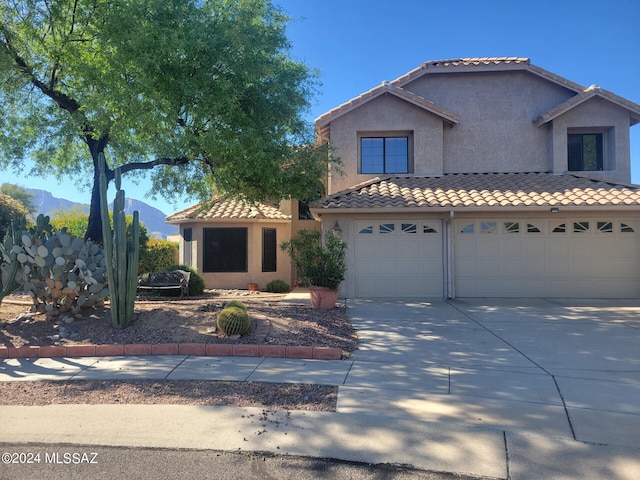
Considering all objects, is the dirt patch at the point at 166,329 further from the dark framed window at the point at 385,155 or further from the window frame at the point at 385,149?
the dark framed window at the point at 385,155

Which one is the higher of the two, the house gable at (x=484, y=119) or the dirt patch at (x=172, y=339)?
the house gable at (x=484, y=119)

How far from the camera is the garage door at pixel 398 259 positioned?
13.5m

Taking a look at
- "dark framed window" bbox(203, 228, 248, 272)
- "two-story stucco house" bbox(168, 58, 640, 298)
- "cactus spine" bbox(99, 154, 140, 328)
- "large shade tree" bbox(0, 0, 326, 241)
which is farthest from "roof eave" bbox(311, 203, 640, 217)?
"cactus spine" bbox(99, 154, 140, 328)

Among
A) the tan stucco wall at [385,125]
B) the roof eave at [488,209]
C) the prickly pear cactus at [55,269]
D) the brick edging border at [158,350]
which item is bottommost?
the brick edging border at [158,350]

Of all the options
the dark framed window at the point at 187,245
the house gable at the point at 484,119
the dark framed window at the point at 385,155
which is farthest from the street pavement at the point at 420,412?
the dark framed window at the point at 187,245

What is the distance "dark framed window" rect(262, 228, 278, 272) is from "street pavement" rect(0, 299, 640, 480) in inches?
394

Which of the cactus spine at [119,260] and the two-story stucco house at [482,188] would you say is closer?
the cactus spine at [119,260]

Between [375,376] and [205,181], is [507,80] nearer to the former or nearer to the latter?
[205,181]

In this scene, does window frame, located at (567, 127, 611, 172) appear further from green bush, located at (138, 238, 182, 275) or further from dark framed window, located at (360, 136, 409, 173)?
green bush, located at (138, 238, 182, 275)

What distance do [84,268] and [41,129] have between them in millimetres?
4883

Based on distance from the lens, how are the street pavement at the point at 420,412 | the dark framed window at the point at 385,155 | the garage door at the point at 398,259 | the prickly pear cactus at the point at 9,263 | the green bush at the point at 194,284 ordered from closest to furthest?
the street pavement at the point at 420,412 < the prickly pear cactus at the point at 9,263 < the garage door at the point at 398,259 < the green bush at the point at 194,284 < the dark framed window at the point at 385,155

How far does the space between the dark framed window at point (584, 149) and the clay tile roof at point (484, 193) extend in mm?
1081

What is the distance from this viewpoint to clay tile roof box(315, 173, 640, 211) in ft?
42.0

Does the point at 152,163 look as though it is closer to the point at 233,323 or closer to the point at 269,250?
the point at 233,323
